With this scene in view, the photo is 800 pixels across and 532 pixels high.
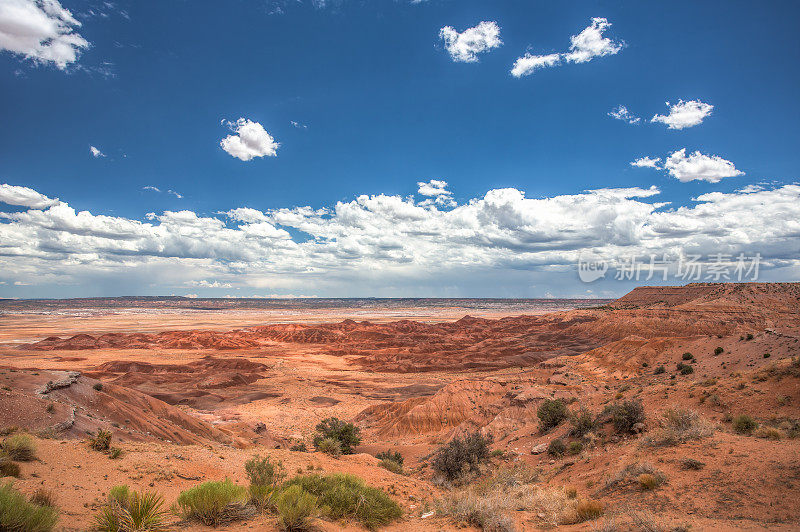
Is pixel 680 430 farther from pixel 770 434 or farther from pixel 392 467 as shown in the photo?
pixel 392 467

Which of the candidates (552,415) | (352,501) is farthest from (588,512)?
(552,415)

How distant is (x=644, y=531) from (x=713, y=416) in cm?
1007

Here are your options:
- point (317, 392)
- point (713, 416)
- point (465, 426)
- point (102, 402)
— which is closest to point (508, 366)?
point (317, 392)

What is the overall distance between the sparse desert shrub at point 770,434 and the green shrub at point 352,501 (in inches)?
403

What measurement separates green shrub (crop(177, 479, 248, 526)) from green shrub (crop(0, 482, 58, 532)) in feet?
6.31

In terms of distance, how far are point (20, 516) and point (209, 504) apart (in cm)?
264

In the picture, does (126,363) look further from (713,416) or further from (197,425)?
(713,416)

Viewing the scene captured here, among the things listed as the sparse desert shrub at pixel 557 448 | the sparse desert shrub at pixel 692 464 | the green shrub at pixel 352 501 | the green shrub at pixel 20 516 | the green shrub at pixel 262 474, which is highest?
the green shrub at pixel 20 516

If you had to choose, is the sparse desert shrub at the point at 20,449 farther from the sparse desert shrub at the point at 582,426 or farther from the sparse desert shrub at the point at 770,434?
the sparse desert shrub at the point at 770,434

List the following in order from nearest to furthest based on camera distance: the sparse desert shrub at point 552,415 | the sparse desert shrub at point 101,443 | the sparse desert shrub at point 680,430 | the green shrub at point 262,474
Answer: the green shrub at point 262,474, the sparse desert shrub at point 101,443, the sparse desert shrub at point 680,430, the sparse desert shrub at point 552,415

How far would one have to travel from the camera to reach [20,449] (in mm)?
8547

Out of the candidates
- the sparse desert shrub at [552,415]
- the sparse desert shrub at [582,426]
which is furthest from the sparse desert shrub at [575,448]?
the sparse desert shrub at [552,415]

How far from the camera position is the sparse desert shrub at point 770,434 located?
10242 mm

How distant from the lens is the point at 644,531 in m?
6.48
